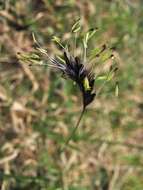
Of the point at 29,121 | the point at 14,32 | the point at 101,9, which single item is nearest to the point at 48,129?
the point at 29,121

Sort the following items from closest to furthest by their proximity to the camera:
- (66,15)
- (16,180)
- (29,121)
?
(16,180)
(29,121)
(66,15)

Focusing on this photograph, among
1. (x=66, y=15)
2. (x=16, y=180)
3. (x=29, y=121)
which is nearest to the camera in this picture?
(x=16, y=180)

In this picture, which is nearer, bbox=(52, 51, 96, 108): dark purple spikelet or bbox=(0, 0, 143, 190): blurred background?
bbox=(52, 51, 96, 108): dark purple spikelet

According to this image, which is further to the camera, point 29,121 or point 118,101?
point 118,101

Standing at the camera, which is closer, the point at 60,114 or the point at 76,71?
the point at 76,71

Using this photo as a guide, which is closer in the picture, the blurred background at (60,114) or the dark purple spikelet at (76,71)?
the dark purple spikelet at (76,71)

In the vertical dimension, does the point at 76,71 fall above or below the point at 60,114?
above

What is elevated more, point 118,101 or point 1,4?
point 1,4

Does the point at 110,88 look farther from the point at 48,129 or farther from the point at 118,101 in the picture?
the point at 48,129
